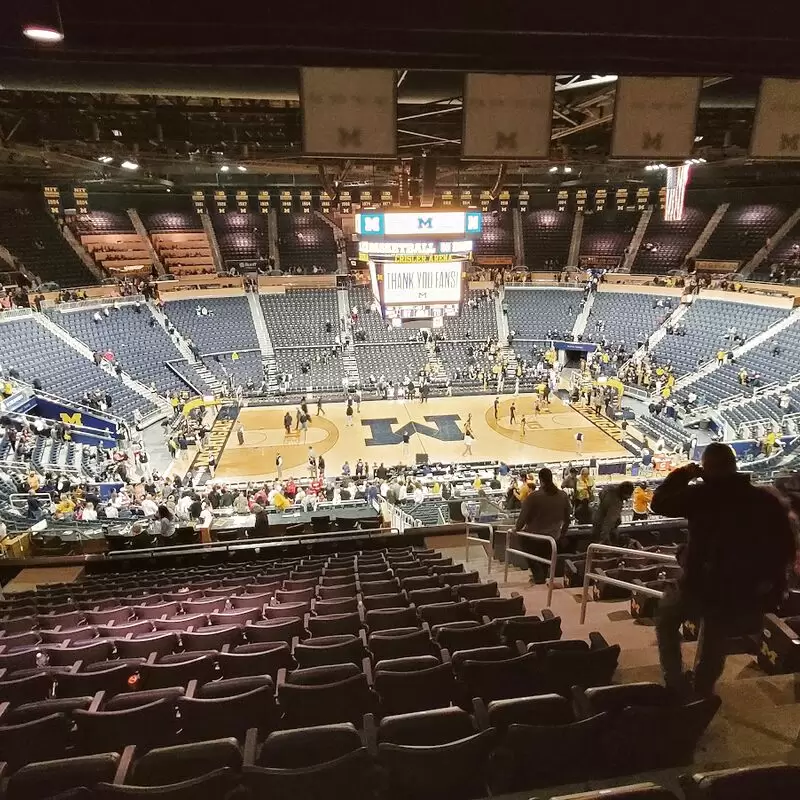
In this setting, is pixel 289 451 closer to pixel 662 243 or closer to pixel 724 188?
pixel 662 243

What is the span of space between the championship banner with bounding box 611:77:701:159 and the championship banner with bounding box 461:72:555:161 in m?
0.74

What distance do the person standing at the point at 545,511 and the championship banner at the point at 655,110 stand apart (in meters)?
3.96

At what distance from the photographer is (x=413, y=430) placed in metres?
26.8

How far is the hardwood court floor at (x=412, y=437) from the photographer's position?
77.7 ft

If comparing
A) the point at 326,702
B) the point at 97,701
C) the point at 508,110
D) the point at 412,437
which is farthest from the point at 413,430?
the point at 326,702

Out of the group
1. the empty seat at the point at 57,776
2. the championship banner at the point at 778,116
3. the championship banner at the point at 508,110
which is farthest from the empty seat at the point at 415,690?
the championship banner at the point at 778,116

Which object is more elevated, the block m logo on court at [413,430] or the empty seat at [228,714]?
the block m logo on court at [413,430]

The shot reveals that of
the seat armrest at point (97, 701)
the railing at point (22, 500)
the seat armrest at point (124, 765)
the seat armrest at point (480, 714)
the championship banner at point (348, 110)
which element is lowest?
the seat armrest at point (97, 701)

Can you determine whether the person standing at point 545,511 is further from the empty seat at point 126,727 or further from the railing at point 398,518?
the railing at point 398,518

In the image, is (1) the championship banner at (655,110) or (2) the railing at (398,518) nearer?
(1) the championship banner at (655,110)

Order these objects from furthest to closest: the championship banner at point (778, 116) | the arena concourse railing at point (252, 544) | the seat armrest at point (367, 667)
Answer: the arena concourse railing at point (252, 544), the championship banner at point (778, 116), the seat armrest at point (367, 667)

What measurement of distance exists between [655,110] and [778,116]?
3.41 feet

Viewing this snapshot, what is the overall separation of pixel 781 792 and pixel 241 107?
11.4 m

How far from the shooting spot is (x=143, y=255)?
40.4m
